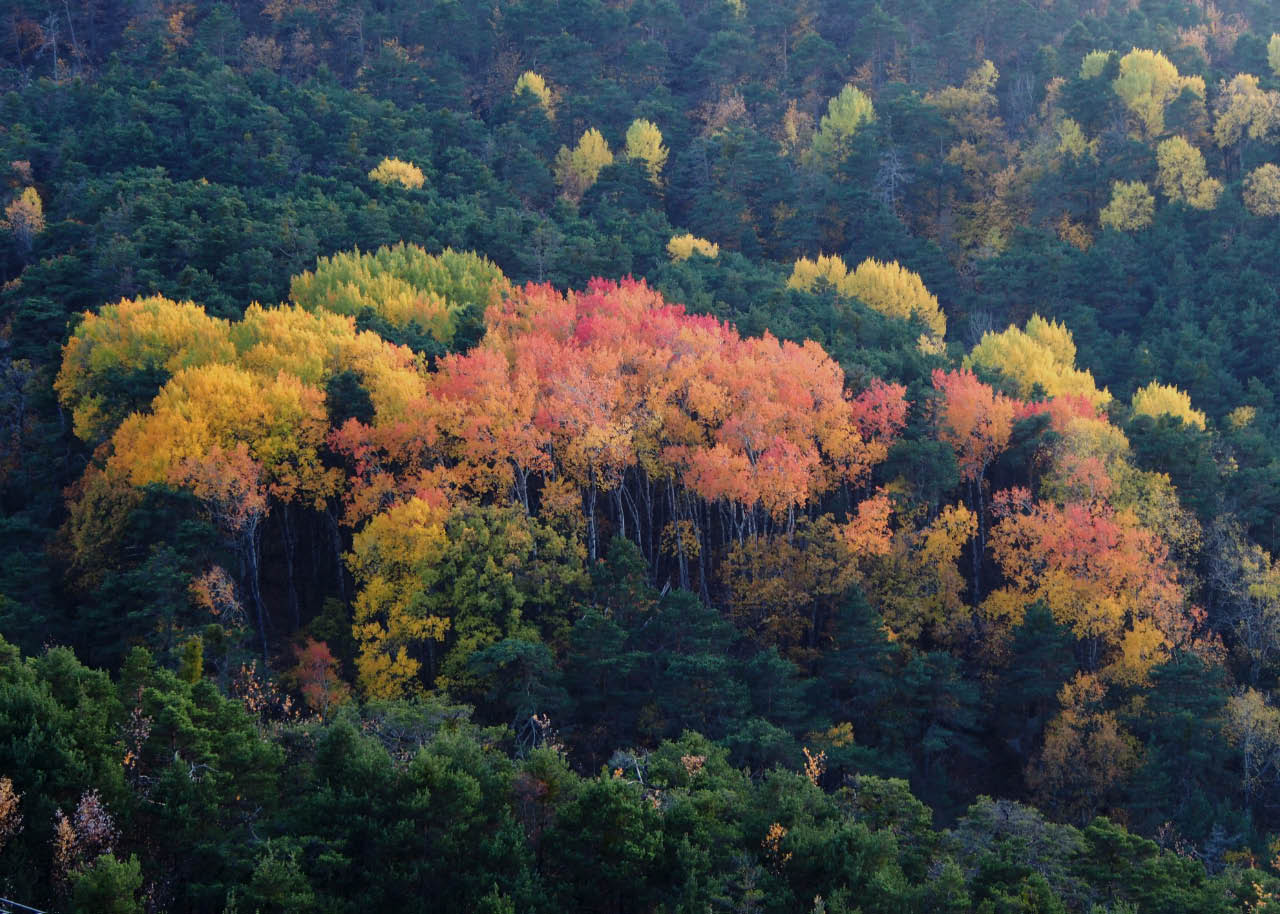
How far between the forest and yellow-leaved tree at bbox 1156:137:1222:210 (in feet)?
0.81

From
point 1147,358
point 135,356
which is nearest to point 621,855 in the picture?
Answer: point 135,356

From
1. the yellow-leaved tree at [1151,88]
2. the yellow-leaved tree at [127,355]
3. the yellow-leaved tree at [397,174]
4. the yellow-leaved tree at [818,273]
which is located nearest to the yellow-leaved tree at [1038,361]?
the yellow-leaved tree at [818,273]

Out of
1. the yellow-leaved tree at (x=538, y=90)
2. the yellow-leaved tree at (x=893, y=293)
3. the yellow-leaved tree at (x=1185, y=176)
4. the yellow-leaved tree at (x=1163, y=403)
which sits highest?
the yellow-leaved tree at (x=538, y=90)

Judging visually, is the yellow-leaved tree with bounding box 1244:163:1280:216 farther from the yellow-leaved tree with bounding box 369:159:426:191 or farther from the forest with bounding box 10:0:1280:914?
the yellow-leaved tree with bounding box 369:159:426:191

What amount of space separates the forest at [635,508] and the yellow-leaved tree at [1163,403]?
176cm

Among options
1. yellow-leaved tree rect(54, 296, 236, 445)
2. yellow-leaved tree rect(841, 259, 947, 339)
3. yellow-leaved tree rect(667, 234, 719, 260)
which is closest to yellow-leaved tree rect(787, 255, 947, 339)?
yellow-leaved tree rect(841, 259, 947, 339)

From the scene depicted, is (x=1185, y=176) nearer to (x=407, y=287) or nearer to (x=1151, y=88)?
(x=1151, y=88)

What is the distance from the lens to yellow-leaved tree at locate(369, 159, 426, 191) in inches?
2776

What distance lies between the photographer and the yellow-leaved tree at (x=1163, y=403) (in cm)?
5678

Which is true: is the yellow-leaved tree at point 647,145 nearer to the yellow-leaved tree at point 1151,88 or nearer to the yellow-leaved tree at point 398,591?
the yellow-leaved tree at point 1151,88

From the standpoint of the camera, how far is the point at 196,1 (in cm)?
9619

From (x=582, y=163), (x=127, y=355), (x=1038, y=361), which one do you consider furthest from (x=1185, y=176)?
(x=127, y=355)

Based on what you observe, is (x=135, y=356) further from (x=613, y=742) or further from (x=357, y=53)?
(x=357, y=53)

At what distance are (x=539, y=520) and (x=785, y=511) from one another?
9.91 m
